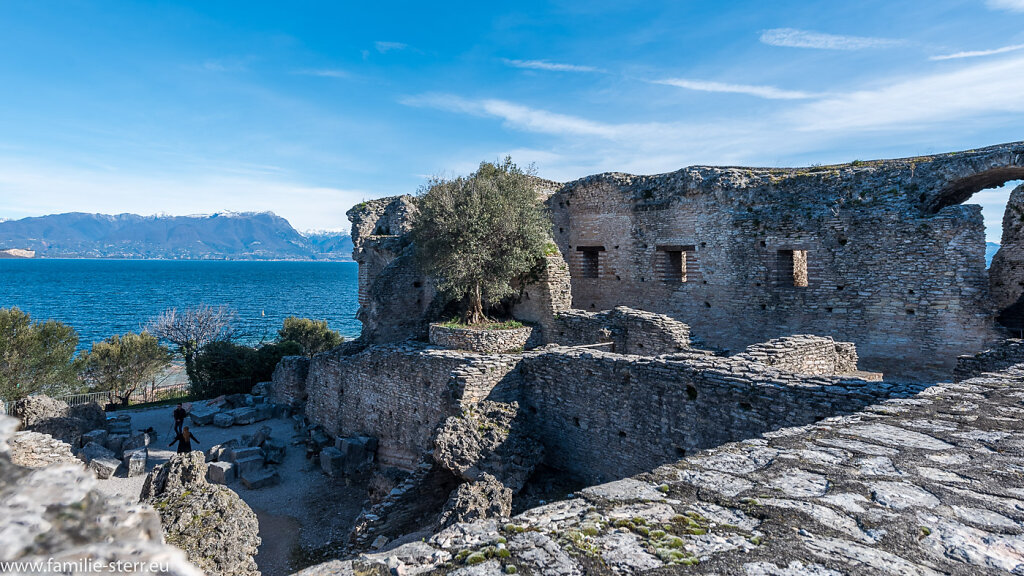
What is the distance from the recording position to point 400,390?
43.9 ft

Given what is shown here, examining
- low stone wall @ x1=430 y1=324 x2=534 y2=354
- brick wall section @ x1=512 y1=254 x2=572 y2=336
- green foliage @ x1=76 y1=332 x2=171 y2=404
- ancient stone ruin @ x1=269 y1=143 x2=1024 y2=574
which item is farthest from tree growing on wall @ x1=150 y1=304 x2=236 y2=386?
brick wall section @ x1=512 y1=254 x2=572 y2=336

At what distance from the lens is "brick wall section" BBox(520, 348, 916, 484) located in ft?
22.6

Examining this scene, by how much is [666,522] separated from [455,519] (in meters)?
6.04

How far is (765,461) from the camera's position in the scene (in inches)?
146

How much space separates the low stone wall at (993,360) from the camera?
25.5 ft

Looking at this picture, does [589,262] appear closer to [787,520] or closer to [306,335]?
[787,520]

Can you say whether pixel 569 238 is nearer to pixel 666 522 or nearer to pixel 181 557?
pixel 666 522

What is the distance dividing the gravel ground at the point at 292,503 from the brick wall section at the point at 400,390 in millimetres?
1271

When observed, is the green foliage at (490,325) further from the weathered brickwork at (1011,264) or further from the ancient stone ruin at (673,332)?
the weathered brickwork at (1011,264)

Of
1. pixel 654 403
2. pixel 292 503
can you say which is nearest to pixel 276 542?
pixel 292 503

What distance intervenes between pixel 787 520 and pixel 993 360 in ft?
26.0

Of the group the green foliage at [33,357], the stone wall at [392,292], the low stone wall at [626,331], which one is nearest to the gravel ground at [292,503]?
the stone wall at [392,292]

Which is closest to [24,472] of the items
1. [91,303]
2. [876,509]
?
[876,509]

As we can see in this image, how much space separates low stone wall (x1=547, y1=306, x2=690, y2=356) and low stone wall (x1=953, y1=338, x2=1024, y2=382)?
5.17 m
